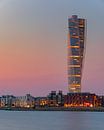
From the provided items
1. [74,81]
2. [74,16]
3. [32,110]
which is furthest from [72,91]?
[74,16]

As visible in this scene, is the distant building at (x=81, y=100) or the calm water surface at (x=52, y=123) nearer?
the calm water surface at (x=52, y=123)

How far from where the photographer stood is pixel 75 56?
9625 cm

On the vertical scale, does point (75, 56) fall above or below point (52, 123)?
above

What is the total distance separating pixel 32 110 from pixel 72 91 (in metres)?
8.71

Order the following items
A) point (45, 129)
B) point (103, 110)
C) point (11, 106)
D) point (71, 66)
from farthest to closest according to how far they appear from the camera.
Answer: point (11, 106), point (71, 66), point (103, 110), point (45, 129)

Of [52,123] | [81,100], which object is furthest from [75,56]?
A: [52,123]

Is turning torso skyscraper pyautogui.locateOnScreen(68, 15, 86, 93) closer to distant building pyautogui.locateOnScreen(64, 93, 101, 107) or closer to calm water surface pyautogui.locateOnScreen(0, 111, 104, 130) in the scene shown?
distant building pyautogui.locateOnScreen(64, 93, 101, 107)

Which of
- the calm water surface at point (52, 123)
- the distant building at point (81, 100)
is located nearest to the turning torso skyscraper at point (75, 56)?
the distant building at point (81, 100)

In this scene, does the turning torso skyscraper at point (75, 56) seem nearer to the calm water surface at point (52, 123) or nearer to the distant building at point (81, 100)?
the distant building at point (81, 100)

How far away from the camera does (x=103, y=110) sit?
9075 cm

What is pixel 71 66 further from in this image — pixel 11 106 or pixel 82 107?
pixel 11 106

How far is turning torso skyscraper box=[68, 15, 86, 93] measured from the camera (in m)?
95.0

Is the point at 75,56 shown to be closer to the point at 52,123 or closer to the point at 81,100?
the point at 81,100

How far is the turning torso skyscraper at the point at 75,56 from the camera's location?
9500cm
